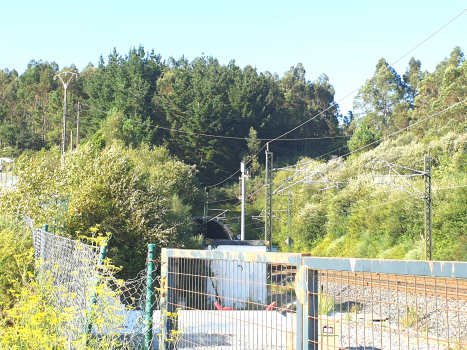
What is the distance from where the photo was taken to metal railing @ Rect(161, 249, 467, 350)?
263 centimetres

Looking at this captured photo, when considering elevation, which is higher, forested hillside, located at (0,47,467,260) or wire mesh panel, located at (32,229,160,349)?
forested hillside, located at (0,47,467,260)

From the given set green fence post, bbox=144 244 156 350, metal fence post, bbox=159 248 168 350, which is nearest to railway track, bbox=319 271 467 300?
metal fence post, bbox=159 248 168 350

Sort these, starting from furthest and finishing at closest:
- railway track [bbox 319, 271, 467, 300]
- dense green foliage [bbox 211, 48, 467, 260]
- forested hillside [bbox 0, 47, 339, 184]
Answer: forested hillside [bbox 0, 47, 339, 184] → dense green foliage [bbox 211, 48, 467, 260] → railway track [bbox 319, 271, 467, 300]

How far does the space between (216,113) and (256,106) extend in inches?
356

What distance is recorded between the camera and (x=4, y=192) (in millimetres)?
22250

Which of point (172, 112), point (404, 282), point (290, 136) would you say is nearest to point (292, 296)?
point (404, 282)

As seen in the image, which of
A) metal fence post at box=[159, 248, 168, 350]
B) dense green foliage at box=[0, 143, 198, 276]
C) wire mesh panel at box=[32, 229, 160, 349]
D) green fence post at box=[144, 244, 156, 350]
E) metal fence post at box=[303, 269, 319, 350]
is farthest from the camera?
dense green foliage at box=[0, 143, 198, 276]

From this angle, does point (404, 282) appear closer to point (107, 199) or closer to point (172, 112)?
point (107, 199)

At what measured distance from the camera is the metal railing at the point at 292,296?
2633mm

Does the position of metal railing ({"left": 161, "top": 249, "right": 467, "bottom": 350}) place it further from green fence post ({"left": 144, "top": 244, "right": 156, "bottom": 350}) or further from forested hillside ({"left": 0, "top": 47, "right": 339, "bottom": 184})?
forested hillside ({"left": 0, "top": 47, "right": 339, "bottom": 184})

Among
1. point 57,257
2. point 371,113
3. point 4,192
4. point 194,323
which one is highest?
point 371,113

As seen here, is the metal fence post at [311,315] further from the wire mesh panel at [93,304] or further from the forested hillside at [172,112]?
the forested hillside at [172,112]

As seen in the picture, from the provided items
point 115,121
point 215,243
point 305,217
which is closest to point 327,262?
point 215,243

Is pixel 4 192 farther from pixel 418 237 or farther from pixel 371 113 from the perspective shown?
pixel 371 113
